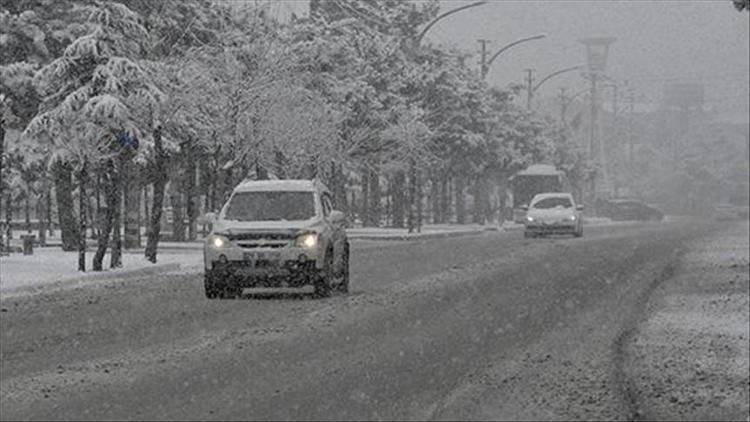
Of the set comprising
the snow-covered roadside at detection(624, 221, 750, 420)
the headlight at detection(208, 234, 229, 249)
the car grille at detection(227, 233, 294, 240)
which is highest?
the car grille at detection(227, 233, 294, 240)

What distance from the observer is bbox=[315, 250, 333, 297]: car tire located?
22797 millimetres

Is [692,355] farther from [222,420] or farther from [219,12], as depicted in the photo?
[219,12]

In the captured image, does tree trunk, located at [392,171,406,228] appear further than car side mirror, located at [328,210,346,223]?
Yes

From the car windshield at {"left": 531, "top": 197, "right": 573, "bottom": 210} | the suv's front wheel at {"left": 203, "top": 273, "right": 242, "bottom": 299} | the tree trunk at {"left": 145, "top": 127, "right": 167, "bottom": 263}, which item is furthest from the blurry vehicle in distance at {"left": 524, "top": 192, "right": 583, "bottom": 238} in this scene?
the suv's front wheel at {"left": 203, "top": 273, "right": 242, "bottom": 299}

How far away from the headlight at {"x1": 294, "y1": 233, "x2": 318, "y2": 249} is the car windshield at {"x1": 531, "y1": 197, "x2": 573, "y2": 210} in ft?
106

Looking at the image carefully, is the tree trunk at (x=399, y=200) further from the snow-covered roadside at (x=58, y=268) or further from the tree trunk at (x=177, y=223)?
the snow-covered roadside at (x=58, y=268)

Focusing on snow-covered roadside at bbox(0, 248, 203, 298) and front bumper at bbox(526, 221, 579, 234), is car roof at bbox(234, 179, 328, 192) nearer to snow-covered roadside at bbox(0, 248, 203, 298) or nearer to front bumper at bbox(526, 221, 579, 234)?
snow-covered roadside at bbox(0, 248, 203, 298)

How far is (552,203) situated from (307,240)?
3311 cm

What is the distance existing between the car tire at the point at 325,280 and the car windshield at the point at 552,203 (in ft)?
105

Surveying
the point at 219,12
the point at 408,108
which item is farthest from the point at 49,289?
the point at 408,108

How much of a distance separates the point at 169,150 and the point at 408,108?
25.5 metres

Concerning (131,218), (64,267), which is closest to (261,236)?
(64,267)

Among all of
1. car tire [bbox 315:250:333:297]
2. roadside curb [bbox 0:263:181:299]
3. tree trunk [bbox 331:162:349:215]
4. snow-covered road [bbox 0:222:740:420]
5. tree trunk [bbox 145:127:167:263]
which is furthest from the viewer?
tree trunk [bbox 331:162:349:215]

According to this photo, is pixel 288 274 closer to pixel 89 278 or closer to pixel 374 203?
pixel 89 278
